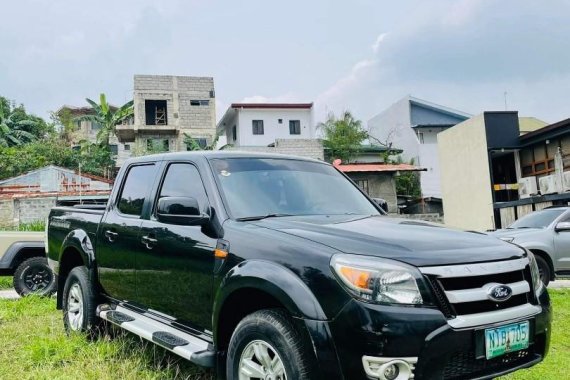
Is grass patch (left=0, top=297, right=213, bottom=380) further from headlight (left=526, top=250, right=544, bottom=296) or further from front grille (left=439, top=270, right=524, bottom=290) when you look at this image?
headlight (left=526, top=250, right=544, bottom=296)

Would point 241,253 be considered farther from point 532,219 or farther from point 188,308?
point 532,219

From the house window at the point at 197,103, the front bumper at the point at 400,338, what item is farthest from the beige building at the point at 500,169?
the front bumper at the point at 400,338

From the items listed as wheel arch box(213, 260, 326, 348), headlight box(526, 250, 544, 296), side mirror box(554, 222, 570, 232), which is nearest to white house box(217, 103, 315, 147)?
side mirror box(554, 222, 570, 232)

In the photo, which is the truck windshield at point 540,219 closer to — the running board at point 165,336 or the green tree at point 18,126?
the running board at point 165,336

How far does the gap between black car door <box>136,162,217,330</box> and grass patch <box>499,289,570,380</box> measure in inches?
100

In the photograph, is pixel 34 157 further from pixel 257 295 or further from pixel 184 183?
pixel 257 295

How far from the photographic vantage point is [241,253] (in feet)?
10.3

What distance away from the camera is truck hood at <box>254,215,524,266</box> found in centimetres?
270

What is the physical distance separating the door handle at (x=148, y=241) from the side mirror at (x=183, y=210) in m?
0.57

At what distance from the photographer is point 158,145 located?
3550 cm

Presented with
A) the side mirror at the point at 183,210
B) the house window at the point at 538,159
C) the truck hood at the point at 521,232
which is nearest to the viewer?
the side mirror at the point at 183,210

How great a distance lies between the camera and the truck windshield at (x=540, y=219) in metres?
9.70

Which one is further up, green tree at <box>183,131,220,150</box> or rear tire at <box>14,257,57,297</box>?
green tree at <box>183,131,220,150</box>

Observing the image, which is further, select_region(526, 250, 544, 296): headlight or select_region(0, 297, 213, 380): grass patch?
select_region(0, 297, 213, 380): grass patch
